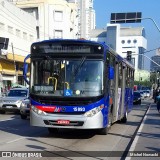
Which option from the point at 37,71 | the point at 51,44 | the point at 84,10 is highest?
the point at 84,10

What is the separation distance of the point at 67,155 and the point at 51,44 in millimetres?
4466

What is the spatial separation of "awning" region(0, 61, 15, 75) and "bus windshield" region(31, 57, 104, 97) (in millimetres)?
33782

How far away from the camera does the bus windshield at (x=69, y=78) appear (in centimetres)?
1241

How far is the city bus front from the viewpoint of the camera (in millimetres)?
12320

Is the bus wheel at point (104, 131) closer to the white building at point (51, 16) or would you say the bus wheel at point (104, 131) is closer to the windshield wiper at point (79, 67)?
the windshield wiper at point (79, 67)


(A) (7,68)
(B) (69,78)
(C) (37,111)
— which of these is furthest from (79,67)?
(A) (7,68)

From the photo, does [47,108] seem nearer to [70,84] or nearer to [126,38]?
[70,84]

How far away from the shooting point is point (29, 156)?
9453 millimetres

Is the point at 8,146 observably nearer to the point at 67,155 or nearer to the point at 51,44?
the point at 67,155

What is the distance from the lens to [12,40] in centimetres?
4994

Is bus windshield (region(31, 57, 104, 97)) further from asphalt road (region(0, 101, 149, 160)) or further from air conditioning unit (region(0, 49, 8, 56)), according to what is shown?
air conditioning unit (region(0, 49, 8, 56))

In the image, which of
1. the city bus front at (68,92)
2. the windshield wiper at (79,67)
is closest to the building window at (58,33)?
the city bus front at (68,92)

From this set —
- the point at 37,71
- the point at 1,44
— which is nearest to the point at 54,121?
the point at 37,71

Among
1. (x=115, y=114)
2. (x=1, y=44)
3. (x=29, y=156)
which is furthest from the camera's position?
(x=1, y=44)
